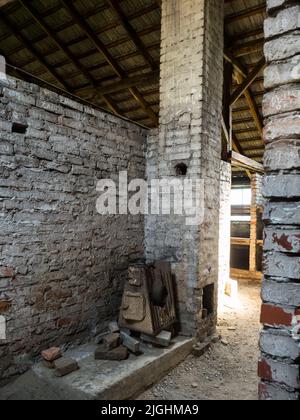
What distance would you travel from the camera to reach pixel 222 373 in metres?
3.14

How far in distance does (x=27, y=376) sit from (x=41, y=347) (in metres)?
0.29

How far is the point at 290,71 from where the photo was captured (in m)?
1.32

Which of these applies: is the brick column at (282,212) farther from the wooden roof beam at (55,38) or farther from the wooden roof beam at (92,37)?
the wooden roof beam at (55,38)

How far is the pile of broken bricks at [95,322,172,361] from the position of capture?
2891mm

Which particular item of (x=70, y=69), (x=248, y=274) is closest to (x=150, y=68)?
(x=70, y=69)

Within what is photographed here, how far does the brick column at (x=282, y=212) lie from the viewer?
1.28 metres

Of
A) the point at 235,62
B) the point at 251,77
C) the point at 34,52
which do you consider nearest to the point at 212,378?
the point at 251,77

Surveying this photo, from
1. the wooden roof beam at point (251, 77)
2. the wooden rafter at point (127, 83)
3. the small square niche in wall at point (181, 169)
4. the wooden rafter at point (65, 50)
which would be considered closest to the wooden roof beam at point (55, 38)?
the wooden rafter at point (65, 50)

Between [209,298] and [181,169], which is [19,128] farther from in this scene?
[209,298]

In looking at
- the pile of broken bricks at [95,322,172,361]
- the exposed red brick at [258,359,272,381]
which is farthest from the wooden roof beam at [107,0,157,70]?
the exposed red brick at [258,359,272,381]

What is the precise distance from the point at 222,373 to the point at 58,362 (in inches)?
67.0

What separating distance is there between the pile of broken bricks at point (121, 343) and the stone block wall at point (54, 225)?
0.37 meters

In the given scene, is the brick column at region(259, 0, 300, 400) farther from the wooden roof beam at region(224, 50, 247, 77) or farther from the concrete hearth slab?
the wooden roof beam at region(224, 50, 247, 77)
